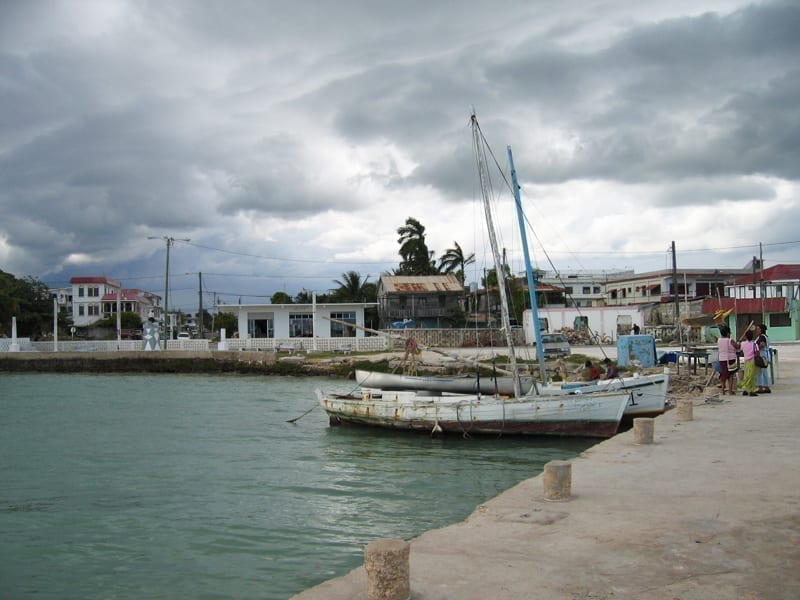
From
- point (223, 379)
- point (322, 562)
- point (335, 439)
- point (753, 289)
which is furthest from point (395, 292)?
point (322, 562)

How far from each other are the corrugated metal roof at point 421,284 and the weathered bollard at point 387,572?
192ft

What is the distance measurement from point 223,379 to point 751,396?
3425 cm

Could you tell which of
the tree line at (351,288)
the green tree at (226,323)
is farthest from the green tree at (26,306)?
the green tree at (226,323)

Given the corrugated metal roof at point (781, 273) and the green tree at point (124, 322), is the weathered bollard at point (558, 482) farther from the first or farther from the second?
the green tree at point (124, 322)

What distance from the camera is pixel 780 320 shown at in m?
51.1

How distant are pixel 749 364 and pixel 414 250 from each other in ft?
194

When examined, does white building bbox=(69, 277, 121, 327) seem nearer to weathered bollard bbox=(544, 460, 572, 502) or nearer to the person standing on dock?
the person standing on dock

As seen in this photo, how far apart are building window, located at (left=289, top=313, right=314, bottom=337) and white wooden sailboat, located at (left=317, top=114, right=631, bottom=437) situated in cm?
3703

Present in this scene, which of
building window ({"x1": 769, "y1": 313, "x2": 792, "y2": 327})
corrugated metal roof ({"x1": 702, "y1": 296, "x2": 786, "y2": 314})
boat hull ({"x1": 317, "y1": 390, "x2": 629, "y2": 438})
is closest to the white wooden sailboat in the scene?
boat hull ({"x1": 317, "y1": 390, "x2": 629, "y2": 438})

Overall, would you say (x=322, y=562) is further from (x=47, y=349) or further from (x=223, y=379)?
(x=47, y=349)

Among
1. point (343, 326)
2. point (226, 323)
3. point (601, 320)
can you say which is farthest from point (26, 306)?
point (601, 320)

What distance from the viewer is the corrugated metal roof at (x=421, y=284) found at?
213 feet

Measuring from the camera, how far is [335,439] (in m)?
21.4

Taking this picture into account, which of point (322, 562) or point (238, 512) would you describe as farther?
point (238, 512)
